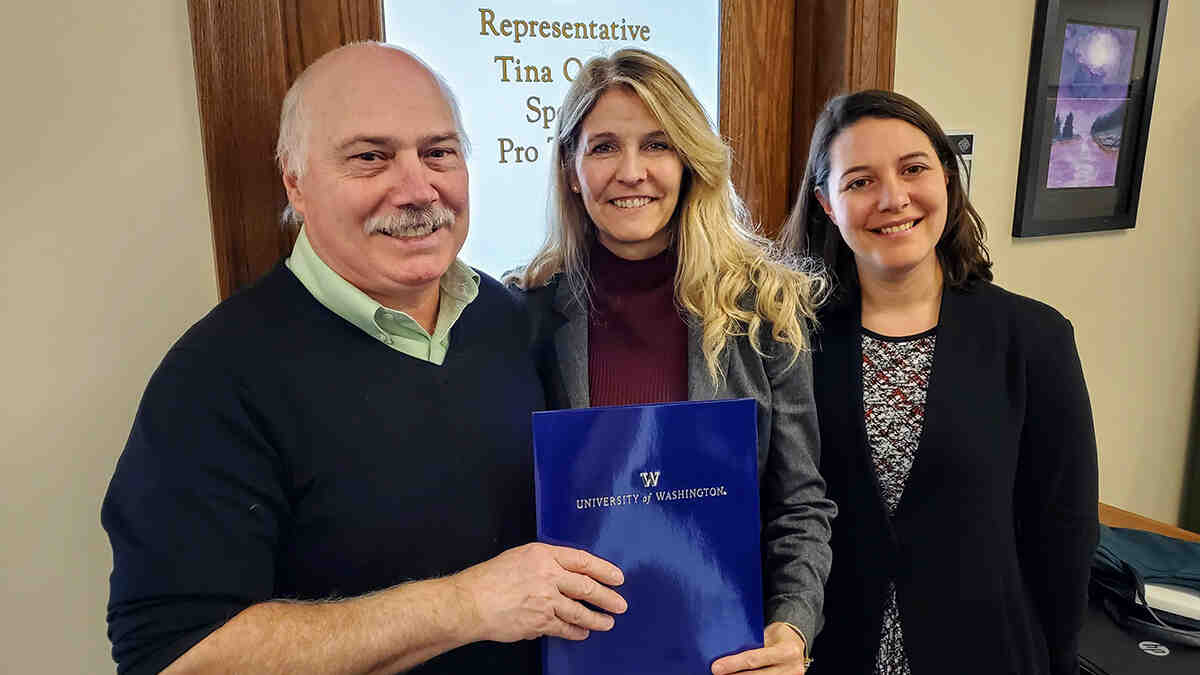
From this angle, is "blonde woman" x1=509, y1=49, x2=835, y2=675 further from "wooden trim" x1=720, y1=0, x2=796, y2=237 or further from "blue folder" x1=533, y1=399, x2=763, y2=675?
"wooden trim" x1=720, y1=0, x2=796, y2=237

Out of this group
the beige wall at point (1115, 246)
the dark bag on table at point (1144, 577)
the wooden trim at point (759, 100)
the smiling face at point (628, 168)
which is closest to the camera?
the smiling face at point (628, 168)

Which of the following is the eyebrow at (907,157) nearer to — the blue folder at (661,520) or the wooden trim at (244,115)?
the blue folder at (661,520)

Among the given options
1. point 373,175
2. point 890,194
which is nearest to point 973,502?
point 890,194

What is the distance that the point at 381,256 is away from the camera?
1036mm

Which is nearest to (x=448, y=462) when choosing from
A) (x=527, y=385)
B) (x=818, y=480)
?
(x=527, y=385)

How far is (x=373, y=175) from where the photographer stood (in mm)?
1034

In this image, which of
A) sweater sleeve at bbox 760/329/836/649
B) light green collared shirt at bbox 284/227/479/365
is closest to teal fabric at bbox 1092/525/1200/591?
sweater sleeve at bbox 760/329/836/649

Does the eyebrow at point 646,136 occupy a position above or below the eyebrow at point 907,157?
above

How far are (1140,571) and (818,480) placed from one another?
96cm

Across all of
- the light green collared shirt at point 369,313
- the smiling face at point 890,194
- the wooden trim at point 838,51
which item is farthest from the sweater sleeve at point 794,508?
the wooden trim at point 838,51

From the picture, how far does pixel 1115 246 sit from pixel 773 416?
1630mm

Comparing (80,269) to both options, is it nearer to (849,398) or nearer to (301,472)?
(301,472)

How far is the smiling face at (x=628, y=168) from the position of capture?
123 cm

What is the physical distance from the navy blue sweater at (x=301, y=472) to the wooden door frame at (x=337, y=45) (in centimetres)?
17
